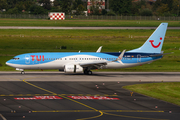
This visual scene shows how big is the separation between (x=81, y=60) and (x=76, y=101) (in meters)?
21.6

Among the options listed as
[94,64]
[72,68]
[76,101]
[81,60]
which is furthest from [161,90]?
[81,60]

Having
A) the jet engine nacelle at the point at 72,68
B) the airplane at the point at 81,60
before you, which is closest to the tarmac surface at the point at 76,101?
the jet engine nacelle at the point at 72,68

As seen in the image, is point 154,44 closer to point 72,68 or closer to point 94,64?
point 94,64

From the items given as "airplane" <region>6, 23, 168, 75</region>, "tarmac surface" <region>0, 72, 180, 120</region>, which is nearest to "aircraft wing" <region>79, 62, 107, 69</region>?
"airplane" <region>6, 23, 168, 75</region>

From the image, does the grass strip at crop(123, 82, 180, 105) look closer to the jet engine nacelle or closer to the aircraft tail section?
the jet engine nacelle

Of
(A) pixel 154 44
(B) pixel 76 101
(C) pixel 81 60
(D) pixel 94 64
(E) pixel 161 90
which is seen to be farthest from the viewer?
(A) pixel 154 44

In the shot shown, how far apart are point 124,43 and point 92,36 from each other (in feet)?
49.2

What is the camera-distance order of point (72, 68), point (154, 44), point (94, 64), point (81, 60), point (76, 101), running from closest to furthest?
point (76, 101) → point (72, 68) → point (94, 64) → point (81, 60) → point (154, 44)

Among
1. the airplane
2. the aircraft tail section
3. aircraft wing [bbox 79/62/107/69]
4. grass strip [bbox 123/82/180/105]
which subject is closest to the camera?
grass strip [bbox 123/82/180/105]

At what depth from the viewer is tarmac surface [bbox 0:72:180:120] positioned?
27.4m

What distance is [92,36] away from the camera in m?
106

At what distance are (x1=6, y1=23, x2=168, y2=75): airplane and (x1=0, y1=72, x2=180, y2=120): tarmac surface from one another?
551cm

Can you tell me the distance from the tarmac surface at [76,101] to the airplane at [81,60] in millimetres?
5506

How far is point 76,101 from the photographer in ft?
109
